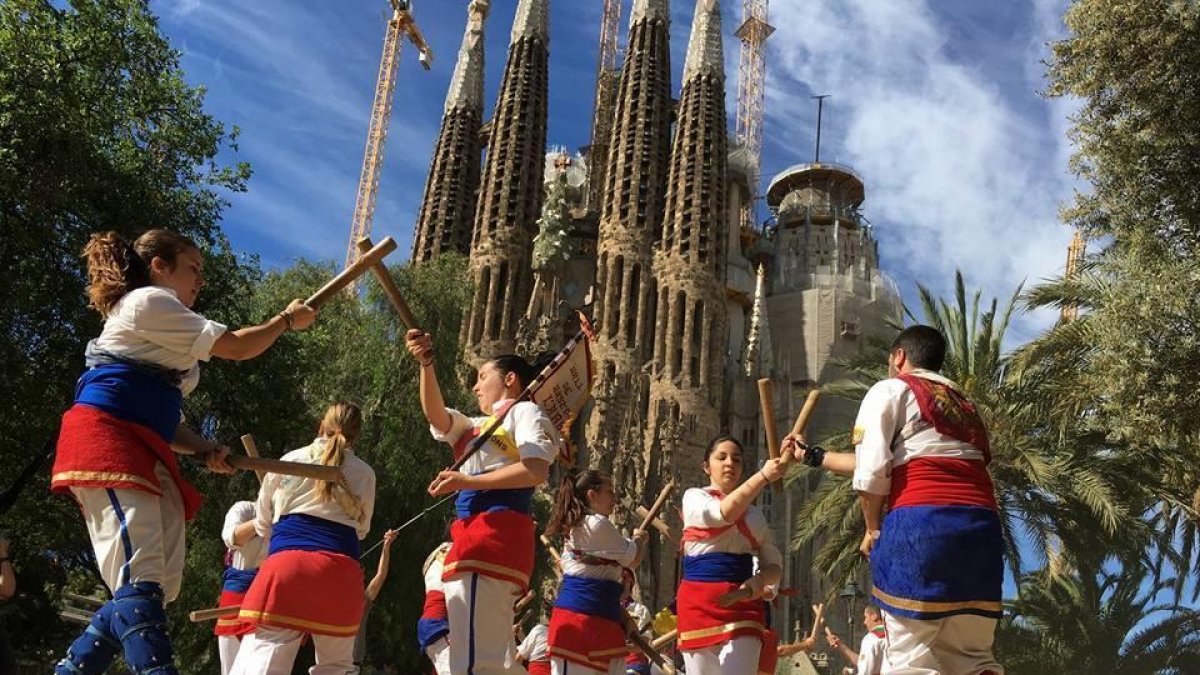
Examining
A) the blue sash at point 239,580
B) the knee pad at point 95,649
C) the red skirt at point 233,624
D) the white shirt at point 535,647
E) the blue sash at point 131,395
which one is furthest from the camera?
the white shirt at point 535,647

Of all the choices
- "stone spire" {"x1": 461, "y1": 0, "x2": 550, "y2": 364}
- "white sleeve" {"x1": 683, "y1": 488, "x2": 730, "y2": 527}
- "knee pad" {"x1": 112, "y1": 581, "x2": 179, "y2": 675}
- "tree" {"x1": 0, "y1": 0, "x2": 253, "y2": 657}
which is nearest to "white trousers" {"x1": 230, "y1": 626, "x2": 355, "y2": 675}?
"knee pad" {"x1": 112, "y1": 581, "x2": 179, "y2": 675}

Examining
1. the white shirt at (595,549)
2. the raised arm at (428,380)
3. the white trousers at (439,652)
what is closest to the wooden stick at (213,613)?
the white trousers at (439,652)

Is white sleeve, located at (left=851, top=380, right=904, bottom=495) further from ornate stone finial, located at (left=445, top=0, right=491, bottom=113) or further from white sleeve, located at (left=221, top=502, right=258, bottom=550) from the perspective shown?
ornate stone finial, located at (left=445, top=0, right=491, bottom=113)

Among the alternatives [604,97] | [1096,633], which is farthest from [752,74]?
[1096,633]

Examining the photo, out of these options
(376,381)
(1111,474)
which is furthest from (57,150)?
(1111,474)

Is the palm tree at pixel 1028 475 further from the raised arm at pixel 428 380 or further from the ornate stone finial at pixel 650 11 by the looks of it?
the ornate stone finial at pixel 650 11

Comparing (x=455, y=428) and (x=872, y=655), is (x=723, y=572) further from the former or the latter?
(x=872, y=655)

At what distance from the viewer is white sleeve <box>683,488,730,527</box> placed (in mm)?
6227

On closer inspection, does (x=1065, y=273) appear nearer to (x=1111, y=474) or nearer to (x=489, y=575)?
(x=1111, y=474)

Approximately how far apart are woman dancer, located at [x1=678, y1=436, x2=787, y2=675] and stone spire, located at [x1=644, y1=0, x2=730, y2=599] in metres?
32.1

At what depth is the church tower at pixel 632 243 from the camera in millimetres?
39781

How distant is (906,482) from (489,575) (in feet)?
6.54

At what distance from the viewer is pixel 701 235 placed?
42.9 metres

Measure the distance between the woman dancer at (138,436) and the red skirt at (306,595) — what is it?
1188 millimetres
